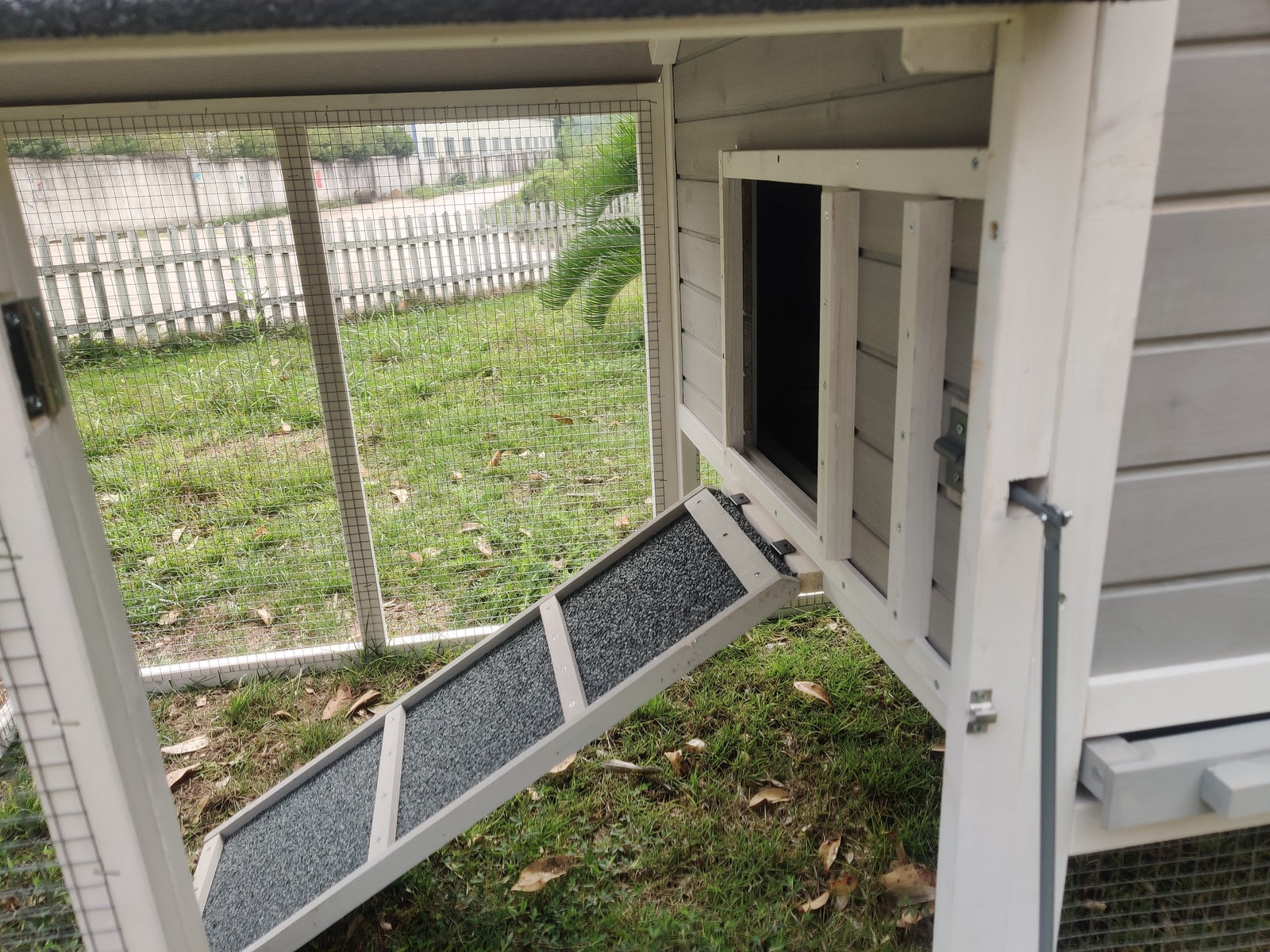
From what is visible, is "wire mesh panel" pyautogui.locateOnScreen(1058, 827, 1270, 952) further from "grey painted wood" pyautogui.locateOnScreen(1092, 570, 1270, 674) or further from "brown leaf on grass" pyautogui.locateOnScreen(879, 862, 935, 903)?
"grey painted wood" pyautogui.locateOnScreen(1092, 570, 1270, 674)

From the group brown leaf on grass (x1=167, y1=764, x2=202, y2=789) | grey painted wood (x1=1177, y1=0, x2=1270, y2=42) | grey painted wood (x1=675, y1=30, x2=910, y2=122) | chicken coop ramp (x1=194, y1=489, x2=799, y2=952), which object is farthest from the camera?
brown leaf on grass (x1=167, y1=764, x2=202, y2=789)

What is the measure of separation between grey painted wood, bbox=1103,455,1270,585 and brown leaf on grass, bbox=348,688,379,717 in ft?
8.09

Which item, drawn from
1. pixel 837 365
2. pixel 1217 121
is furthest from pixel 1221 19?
pixel 837 365

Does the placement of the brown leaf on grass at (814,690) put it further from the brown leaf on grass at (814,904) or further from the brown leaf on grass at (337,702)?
the brown leaf on grass at (337,702)

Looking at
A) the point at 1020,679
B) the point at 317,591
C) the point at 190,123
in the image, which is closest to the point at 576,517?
the point at 317,591

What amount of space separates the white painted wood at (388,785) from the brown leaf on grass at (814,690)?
1.26 metres

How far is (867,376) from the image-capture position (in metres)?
1.51

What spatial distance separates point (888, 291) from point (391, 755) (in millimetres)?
1687

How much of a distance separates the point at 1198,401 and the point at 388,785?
1.86 metres

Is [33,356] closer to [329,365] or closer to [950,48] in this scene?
[950,48]

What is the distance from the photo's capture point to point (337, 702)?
3.02 m

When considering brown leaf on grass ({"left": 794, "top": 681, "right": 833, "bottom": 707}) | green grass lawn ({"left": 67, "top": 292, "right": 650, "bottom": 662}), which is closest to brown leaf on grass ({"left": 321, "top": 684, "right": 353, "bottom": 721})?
green grass lawn ({"left": 67, "top": 292, "right": 650, "bottom": 662})

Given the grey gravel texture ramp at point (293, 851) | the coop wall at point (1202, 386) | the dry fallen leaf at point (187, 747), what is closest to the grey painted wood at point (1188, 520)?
the coop wall at point (1202, 386)

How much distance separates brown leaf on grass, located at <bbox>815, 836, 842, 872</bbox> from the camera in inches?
87.7
